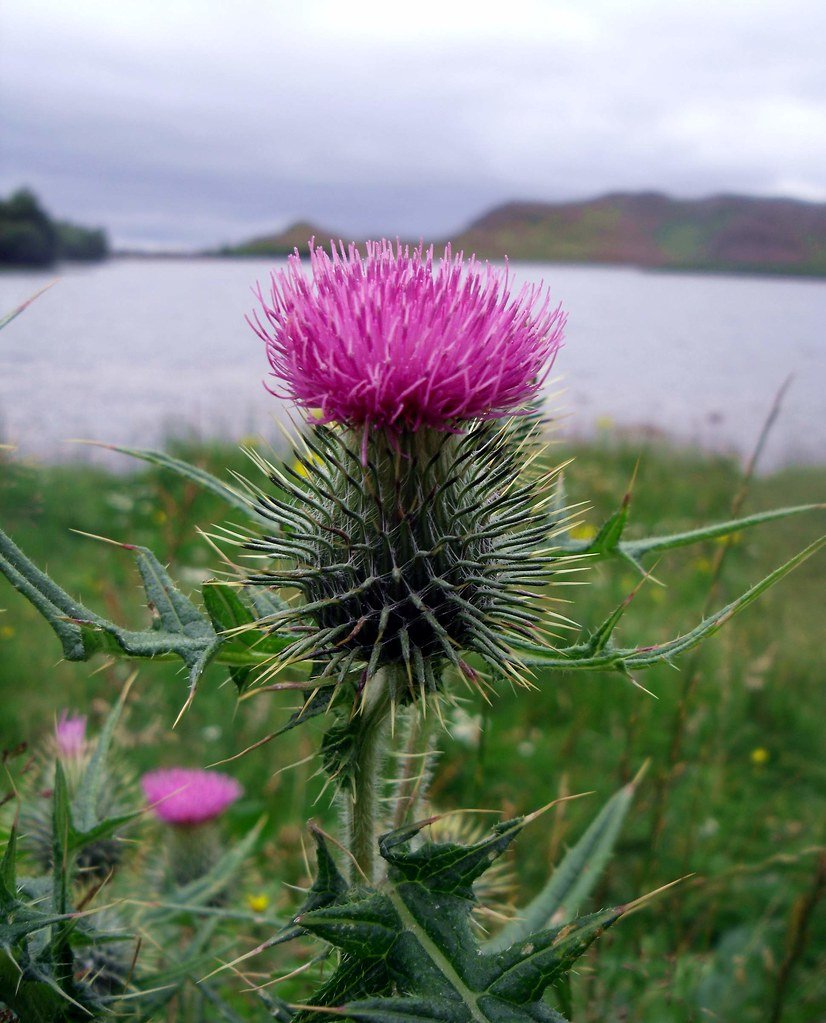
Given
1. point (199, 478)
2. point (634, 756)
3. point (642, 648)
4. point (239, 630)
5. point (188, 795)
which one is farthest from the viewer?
point (634, 756)

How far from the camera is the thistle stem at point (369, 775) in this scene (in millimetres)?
1967

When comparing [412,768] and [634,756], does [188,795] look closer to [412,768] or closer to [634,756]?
[412,768]

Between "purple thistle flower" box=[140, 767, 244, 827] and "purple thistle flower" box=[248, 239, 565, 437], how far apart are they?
193 cm

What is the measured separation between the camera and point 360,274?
6.94ft

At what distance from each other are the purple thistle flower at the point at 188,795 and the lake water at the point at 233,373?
1.45 meters

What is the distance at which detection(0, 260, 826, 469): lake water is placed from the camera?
13133 mm

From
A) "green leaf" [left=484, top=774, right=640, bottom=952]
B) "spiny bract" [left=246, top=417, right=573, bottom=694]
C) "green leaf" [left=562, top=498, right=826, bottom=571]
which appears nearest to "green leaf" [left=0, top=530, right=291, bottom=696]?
"spiny bract" [left=246, top=417, right=573, bottom=694]

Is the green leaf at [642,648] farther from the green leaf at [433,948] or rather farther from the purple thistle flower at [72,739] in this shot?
the purple thistle flower at [72,739]

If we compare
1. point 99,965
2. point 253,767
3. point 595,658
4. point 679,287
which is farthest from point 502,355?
point 679,287

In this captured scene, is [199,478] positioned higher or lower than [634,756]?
higher

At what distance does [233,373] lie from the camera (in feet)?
70.8

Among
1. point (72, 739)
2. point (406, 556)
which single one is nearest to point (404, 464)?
point (406, 556)

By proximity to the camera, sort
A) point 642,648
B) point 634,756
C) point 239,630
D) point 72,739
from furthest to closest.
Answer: point 634,756, point 72,739, point 239,630, point 642,648

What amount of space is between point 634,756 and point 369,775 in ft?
12.1
